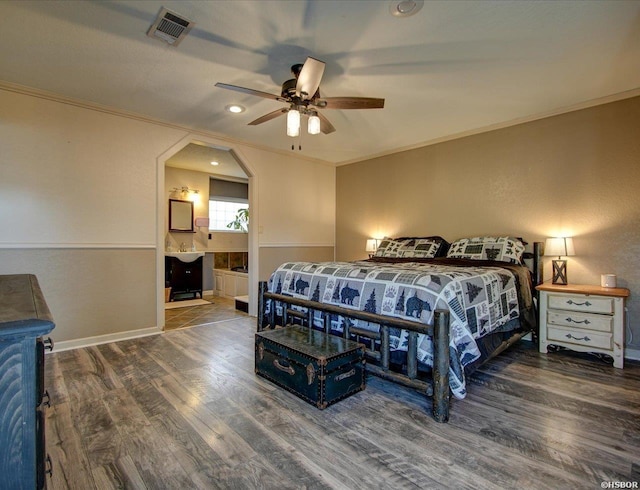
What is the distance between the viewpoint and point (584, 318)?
2.90 m

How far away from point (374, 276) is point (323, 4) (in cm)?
180

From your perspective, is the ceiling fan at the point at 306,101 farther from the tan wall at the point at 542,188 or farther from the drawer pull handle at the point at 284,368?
the tan wall at the point at 542,188

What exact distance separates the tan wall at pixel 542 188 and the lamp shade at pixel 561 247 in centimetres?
18

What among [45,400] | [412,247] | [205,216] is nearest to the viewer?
[45,400]

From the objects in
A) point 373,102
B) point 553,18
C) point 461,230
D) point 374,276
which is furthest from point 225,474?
point 461,230

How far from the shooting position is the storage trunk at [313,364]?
2.05m

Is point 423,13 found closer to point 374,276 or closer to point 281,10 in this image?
point 281,10

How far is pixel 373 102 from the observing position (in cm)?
248

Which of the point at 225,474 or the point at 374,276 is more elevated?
the point at 374,276

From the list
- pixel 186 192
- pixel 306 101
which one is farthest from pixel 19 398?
pixel 186 192

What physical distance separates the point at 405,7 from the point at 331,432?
8.22ft

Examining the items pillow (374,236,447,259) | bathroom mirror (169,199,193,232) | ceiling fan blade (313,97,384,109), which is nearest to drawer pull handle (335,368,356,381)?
ceiling fan blade (313,97,384,109)

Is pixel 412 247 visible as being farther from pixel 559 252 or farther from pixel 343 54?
pixel 343 54

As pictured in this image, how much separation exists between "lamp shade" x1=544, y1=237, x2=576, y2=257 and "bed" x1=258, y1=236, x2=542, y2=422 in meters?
0.25
